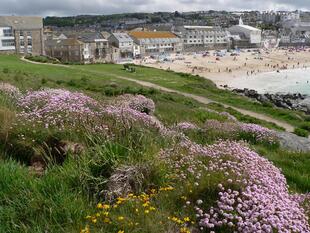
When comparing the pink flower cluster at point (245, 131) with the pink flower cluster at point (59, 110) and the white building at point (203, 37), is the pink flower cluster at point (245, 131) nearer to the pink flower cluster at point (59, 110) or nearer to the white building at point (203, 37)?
the pink flower cluster at point (59, 110)

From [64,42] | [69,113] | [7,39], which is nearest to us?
[69,113]

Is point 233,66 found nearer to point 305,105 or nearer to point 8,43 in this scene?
point 8,43

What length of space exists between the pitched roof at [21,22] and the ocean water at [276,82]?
45.7m

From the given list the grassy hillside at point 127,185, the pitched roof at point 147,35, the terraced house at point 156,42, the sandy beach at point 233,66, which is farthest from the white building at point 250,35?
the grassy hillside at point 127,185

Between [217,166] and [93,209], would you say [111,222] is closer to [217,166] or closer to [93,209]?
[93,209]

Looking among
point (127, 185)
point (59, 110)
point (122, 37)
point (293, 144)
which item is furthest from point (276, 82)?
point (127, 185)

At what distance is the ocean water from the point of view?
7006cm

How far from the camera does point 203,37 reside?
16538 centimetres

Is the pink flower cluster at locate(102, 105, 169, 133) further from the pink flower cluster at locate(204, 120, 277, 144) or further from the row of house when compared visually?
the row of house

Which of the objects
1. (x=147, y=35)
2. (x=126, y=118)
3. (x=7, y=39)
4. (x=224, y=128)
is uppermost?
(x=147, y=35)

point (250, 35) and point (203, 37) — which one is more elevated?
point (250, 35)

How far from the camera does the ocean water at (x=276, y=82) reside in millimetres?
70062

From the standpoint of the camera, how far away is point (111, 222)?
14.8 ft

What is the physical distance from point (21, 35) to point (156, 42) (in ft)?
173
